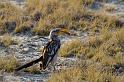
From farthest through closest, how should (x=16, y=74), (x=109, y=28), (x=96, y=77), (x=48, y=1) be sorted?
(x=48, y=1) < (x=109, y=28) < (x=16, y=74) < (x=96, y=77)

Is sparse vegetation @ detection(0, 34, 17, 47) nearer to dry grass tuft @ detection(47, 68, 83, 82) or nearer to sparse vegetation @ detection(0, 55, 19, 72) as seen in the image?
sparse vegetation @ detection(0, 55, 19, 72)

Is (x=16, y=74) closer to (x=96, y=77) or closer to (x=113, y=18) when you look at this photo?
(x=96, y=77)

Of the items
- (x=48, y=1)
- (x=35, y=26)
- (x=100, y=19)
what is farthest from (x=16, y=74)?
(x=48, y=1)

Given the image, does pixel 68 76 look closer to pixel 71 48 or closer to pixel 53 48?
pixel 53 48

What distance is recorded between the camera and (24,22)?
1195 cm

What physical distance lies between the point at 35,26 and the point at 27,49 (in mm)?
1707

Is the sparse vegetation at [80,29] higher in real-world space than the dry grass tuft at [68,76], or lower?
lower

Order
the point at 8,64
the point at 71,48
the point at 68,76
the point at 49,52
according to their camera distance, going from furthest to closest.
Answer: the point at 71,48 → the point at 8,64 → the point at 49,52 → the point at 68,76

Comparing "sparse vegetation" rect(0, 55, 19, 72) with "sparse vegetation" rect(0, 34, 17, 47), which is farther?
"sparse vegetation" rect(0, 34, 17, 47)

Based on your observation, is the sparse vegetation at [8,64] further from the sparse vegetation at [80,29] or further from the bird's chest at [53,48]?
the bird's chest at [53,48]

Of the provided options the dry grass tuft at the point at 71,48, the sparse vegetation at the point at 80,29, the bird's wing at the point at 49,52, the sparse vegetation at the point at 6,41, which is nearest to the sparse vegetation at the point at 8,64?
the sparse vegetation at the point at 80,29

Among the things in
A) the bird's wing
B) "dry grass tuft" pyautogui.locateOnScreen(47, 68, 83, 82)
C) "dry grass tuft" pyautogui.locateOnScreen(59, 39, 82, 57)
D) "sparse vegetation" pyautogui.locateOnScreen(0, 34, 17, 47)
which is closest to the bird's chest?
the bird's wing

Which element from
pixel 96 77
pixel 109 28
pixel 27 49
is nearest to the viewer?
pixel 96 77

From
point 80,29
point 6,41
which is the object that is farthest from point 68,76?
point 80,29
